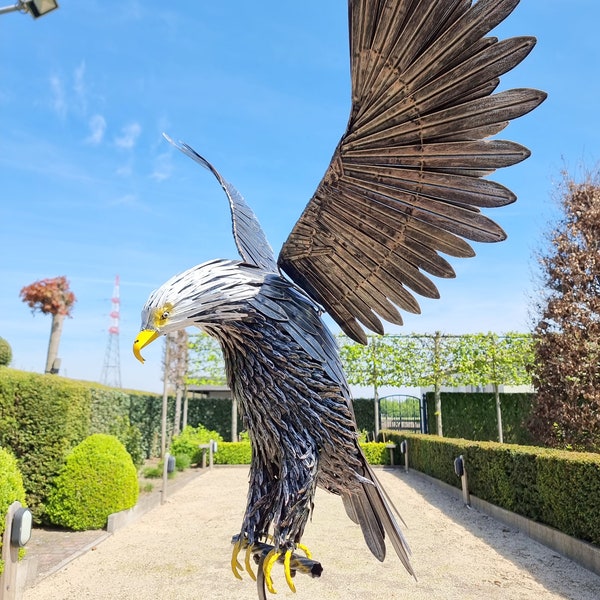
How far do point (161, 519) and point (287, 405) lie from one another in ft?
21.7

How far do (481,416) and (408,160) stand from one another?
15.5 meters

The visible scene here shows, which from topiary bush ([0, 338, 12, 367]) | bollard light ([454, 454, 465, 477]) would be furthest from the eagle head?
bollard light ([454, 454, 465, 477])

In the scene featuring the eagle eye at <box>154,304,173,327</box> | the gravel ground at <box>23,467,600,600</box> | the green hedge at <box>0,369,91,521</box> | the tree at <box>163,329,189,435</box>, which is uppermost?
the tree at <box>163,329,189,435</box>

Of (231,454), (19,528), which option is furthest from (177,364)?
(19,528)

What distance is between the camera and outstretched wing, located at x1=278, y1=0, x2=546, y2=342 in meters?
1.78

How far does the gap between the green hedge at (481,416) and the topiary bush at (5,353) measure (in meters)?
12.4

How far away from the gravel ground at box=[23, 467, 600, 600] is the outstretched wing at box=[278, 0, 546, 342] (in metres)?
3.34

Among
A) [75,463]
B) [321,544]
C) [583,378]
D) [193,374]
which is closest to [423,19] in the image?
[321,544]

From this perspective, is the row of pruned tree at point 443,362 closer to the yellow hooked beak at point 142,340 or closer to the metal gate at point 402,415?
the metal gate at point 402,415

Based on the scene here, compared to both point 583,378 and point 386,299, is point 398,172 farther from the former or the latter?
point 583,378

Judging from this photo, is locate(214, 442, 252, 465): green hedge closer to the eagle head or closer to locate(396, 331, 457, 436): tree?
locate(396, 331, 457, 436): tree

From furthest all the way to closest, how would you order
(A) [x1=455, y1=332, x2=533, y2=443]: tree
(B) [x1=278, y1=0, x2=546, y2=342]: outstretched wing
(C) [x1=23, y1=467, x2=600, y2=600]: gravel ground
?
(A) [x1=455, y1=332, x2=533, y2=443]: tree
(C) [x1=23, y1=467, x2=600, y2=600]: gravel ground
(B) [x1=278, y1=0, x2=546, y2=342]: outstretched wing

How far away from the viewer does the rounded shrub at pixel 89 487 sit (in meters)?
6.96

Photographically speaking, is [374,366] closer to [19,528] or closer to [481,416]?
[481,416]
